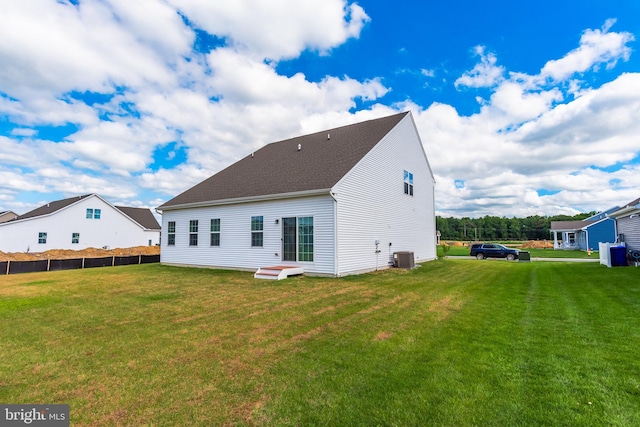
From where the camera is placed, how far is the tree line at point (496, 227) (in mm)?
80088

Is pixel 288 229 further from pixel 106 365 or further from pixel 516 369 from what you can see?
pixel 516 369

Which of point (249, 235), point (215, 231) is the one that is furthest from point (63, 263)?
point (249, 235)

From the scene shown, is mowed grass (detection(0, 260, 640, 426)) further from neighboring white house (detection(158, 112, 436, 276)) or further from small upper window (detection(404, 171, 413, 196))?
small upper window (detection(404, 171, 413, 196))

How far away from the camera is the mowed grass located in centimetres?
259

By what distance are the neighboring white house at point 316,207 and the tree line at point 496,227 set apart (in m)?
69.8

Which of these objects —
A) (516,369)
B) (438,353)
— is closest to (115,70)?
(438,353)

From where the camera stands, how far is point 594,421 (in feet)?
7.82

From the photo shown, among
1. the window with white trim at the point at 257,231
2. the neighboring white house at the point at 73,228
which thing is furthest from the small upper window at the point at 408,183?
the neighboring white house at the point at 73,228

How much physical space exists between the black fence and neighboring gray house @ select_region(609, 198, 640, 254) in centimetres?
2754

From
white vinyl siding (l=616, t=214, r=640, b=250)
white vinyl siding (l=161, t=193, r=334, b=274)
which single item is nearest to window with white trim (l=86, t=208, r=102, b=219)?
white vinyl siding (l=161, t=193, r=334, b=274)

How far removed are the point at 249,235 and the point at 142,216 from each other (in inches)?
1348

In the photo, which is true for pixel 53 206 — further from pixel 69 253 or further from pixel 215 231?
pixel 215 231

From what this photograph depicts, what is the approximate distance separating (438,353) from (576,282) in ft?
30.9

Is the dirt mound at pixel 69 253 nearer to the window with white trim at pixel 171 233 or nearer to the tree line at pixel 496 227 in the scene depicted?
the window with white trim at pixel 171 233
